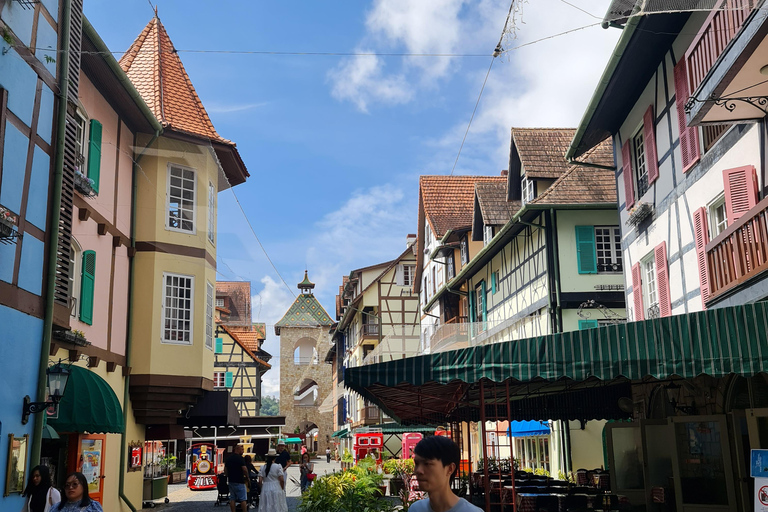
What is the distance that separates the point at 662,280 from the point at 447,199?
890 inches

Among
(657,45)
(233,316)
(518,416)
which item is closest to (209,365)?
(518,416)

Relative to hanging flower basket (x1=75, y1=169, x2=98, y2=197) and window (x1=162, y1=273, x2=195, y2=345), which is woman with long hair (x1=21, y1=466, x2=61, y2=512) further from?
window (x1=162, y1=273, x2=195, y2=345)

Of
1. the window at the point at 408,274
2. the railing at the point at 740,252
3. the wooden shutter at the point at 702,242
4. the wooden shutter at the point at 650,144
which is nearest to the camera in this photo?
the railing at the point at 740,252

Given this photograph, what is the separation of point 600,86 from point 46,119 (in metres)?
9.63

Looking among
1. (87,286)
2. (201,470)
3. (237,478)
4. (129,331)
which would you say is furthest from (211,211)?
(201,470)

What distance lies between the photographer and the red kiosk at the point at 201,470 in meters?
28.5

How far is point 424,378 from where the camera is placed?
8844 mm

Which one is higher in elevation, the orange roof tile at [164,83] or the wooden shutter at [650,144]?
the orange roof tile at [164,83]

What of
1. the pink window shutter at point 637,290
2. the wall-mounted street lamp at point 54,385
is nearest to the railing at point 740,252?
the pink window shutter at point 637,290

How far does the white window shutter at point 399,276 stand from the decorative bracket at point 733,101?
35457mm

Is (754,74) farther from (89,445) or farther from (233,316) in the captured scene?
(233,316)

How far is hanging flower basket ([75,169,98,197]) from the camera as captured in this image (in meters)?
14.5

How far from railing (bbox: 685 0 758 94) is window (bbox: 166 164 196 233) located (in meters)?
11.9

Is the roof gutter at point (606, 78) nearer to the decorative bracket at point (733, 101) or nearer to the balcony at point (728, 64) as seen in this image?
the balcony at point (728, 64)
